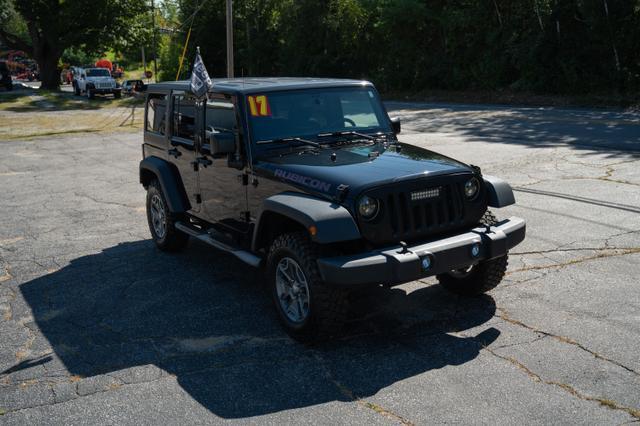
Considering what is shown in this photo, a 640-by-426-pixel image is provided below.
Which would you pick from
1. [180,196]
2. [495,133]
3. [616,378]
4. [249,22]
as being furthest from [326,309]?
[249,22]

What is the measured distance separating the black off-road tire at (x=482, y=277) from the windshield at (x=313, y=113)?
4.87 feet

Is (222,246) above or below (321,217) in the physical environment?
below

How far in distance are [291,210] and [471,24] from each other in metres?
30.7

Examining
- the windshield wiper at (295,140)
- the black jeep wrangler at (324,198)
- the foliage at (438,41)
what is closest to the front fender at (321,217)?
the black jeep wrangler at (324,198)

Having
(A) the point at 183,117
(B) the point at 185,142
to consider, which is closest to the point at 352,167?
(B) the point at 185,142

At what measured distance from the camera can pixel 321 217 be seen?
457 centimetres

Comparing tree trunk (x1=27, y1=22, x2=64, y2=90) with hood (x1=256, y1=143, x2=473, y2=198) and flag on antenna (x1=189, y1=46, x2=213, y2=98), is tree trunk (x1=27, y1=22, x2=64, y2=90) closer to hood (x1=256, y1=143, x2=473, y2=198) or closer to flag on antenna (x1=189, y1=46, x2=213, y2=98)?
flag on antenna (x1=189, y1=46, x2=213, y2=98)

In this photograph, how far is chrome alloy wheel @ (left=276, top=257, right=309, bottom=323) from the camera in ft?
16.3

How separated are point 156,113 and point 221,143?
2.43 metres

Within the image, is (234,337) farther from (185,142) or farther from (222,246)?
(185,142)

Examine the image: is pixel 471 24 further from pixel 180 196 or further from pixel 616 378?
pixel 616 378

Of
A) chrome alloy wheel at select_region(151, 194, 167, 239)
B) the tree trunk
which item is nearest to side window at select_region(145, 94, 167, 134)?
chrome alloy wheel at select_region(151, 194, 167, 239)

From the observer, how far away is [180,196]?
7.10 m

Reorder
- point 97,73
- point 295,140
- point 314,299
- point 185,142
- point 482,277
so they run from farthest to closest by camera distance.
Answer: point 97,73, point 185,142, point 295,140, point 482,277, point 314,299
